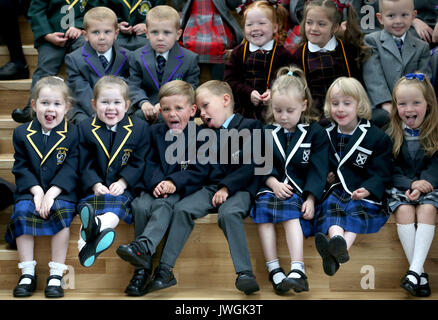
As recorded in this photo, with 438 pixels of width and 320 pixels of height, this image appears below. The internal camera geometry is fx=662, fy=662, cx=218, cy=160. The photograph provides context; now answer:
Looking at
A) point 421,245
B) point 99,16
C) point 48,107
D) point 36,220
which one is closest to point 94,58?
point 99,16

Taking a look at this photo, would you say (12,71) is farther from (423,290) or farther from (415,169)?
(423,290)

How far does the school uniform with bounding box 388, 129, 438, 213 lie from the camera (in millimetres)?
2893

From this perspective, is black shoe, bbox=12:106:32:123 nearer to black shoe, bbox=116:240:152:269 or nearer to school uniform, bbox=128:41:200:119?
school uniform, bbox=128:41:200:119

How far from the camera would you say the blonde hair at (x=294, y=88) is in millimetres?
2975

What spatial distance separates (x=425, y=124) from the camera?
300cm

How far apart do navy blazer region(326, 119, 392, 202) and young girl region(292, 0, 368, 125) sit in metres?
0.39

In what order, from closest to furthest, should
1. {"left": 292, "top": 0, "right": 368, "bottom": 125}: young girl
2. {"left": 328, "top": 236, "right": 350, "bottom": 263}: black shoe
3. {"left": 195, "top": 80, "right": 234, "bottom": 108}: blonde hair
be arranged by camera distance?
{"left": 328, "top": 236, "right": 350, "bottom": 263}: black shoe → {"left": 195, "top": 80, "right": 234, "bottom": 108}: blonde hair → {"left": 292, "top": 0, "right": 368, "bottom": 125}: young girl

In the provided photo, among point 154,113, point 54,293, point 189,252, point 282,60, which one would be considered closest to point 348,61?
point 282,60

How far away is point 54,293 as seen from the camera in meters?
2.78

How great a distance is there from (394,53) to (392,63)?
2.1 inches

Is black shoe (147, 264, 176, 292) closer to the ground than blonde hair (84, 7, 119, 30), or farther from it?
closer to the ground

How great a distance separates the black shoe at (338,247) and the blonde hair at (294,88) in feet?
2.20

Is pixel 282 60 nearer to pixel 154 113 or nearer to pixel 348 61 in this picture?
pixel 348 61

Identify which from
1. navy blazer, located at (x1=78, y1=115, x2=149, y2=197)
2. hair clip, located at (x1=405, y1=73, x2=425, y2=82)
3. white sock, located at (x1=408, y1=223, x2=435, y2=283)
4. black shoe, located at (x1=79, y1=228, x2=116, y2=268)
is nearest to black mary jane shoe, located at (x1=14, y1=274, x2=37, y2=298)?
black shoe, located at (x1=79, y1=228, x2=116, y2=268)
